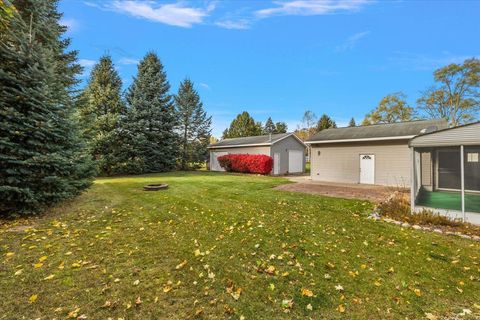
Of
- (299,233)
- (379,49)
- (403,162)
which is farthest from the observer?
(379,49)

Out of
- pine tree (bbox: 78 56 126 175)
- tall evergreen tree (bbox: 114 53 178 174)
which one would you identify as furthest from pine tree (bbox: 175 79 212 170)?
pine tree (bbox: 78 56 126 175)

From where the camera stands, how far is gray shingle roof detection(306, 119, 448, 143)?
1220 centimetres

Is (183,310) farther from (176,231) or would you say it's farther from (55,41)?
(55,41)

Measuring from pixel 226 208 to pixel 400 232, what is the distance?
4452 mm

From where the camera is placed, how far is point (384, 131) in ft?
43.7

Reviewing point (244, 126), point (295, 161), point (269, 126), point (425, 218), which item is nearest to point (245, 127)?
point (244, 126)

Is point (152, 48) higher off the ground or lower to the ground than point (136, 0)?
higher

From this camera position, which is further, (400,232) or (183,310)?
(400,232)

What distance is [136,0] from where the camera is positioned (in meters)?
8.78

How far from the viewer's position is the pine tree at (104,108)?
1795cm

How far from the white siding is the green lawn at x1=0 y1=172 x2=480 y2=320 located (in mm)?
8192

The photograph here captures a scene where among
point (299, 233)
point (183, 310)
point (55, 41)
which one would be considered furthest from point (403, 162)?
point (55, 41)

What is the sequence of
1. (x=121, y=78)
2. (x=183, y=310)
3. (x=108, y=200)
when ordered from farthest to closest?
(x=121, y=78), (x=108, y=200), (x=183, y=310)

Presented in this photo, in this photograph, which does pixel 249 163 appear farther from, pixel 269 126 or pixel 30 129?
pixel 269 126
